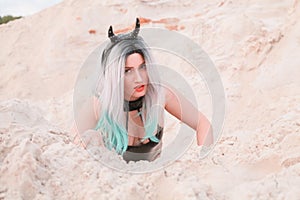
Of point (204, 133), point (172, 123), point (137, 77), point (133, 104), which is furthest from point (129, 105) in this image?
point (172, 123)

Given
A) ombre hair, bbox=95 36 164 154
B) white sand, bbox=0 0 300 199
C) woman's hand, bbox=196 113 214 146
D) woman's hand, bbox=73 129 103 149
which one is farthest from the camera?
woman's hand, bbox=196 113 214 146

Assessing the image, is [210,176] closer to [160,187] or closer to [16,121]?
[160,187]

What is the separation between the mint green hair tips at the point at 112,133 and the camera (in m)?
1.52

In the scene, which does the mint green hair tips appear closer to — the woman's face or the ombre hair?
the ombre hair

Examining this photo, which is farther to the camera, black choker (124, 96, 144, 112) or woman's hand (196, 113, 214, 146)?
woman's hand (196, 113, 214, 146)

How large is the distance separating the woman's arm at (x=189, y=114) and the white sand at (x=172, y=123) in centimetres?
8

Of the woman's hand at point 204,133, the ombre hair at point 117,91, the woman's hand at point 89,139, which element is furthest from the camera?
the woman's hand at point 204,133

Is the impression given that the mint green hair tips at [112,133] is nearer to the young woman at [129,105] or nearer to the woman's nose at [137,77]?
the young woman at [129,105]

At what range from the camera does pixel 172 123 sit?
321 cm

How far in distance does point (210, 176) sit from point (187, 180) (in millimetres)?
215

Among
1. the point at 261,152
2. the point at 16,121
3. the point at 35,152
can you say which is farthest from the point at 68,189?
the point at 261,152

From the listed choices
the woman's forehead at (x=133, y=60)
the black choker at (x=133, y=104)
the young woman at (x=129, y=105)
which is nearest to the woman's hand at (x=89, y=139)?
the young woman at (x=129, y=105)

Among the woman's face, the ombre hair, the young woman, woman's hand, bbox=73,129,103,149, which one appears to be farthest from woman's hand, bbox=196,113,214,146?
woman's hand, bbox=73,129,103,149

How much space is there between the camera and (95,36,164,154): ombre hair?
1516mm
